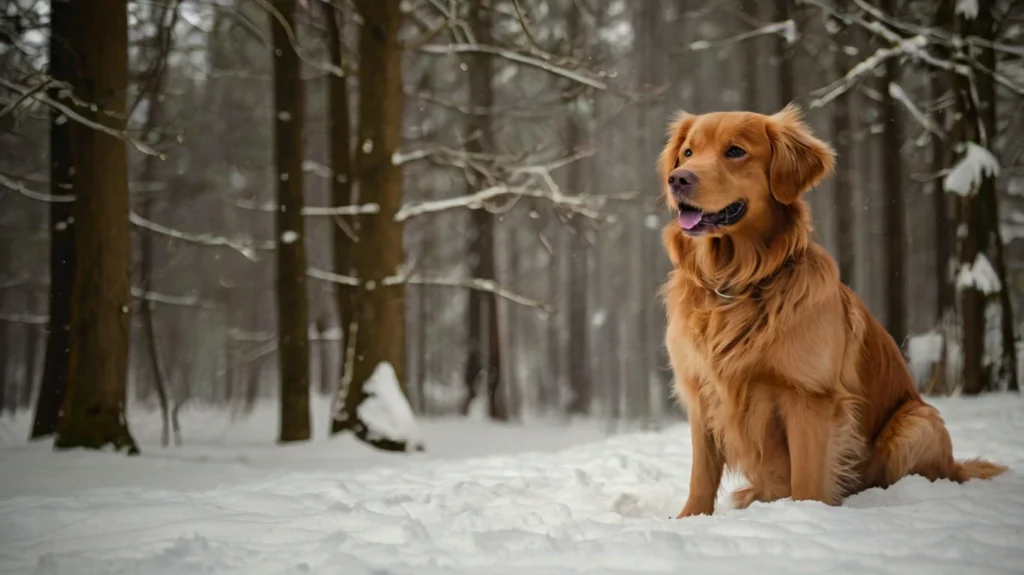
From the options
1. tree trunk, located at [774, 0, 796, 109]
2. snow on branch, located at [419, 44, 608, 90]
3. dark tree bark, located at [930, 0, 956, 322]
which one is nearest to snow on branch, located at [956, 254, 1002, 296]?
dark tree bark, located at [930, 0, 956, 322]

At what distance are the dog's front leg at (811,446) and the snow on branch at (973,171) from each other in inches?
260

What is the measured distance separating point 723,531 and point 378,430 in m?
4.98

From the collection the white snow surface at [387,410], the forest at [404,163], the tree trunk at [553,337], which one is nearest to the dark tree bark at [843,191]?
the forest at [404,163]

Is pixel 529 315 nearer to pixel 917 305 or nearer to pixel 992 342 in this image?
pixel 917 305

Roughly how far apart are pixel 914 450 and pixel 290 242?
6.78 m

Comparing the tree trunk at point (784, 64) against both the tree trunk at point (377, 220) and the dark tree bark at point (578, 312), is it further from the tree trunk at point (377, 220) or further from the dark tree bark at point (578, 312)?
the tree trunk at point (377, 220)

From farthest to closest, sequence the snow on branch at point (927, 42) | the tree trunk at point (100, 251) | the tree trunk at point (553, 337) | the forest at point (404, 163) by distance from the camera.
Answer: the tree trunk at point (553, 337) < the snow on branch at point (927, 42) < the forest at point (404, 163) < the tree trunk at point (100, 251)

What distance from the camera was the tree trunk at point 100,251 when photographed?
584 centimetres

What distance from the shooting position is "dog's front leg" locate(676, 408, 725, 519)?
11.5 feet

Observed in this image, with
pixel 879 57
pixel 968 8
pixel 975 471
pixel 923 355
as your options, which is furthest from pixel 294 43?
pixel 923 355

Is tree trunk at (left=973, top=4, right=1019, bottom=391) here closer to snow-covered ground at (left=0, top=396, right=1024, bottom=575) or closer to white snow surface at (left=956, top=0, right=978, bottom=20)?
white snow surface at (left=956, top=0, right=978, bottom=20)

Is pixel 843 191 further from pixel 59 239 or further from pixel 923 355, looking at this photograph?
pixel 59 239

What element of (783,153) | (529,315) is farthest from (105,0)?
(529,315)

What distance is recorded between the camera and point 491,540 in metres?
2.68
